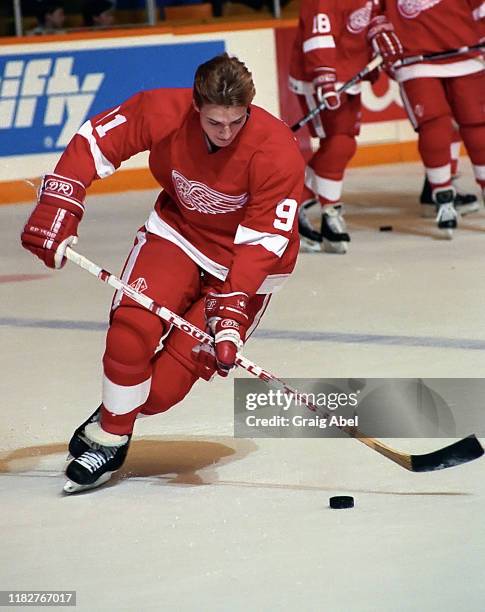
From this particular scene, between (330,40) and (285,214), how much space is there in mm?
3260

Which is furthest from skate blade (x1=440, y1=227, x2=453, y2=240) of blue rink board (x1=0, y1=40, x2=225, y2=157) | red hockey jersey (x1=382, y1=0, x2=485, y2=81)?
blue rink board (x1=0, y1=40, x2=225, y2=157)

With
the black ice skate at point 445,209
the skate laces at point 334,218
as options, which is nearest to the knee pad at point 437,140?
the black ice skate at point 445,209

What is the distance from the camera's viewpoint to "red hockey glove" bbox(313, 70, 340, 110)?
21.0 feet

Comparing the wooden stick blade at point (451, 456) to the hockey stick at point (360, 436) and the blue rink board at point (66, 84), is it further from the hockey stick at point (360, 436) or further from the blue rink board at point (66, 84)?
the blue rink board at point (66, 84)

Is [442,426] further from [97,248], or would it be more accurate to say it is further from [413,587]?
[97,248]

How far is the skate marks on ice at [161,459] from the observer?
351 centimetres

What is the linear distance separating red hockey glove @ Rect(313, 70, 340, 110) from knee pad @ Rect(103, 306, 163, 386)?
3240mm

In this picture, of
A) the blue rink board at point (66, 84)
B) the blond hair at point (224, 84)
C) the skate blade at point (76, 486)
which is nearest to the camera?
the blond hair at point (224, 84)

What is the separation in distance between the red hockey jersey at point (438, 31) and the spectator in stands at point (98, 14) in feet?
8.49

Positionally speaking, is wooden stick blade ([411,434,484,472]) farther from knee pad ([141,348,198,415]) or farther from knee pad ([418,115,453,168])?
knee pad ([418,115,453,168])

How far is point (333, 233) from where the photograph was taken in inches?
258

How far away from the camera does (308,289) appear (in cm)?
576

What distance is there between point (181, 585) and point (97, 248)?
168 inches

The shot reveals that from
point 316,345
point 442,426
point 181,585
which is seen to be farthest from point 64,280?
point 181,585
